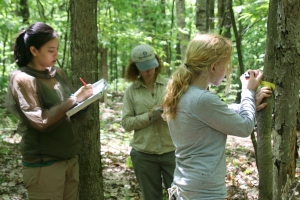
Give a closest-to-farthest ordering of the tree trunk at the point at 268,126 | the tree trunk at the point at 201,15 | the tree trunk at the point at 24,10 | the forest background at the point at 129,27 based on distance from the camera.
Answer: the tree trunk at the point at 268,126
the forest background at the point at 129,27
the tree trunk at the point at 201,15
the tree trunk at the point at 24,10

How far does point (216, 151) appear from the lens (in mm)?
1927

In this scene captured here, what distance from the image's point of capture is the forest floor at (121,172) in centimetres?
430

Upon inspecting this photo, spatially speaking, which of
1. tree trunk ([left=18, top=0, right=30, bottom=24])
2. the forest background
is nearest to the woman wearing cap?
the forest background

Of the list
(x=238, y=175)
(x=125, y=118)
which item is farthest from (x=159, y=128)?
(x=238, y=175)

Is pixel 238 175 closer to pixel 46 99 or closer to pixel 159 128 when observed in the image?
pixel 159 128

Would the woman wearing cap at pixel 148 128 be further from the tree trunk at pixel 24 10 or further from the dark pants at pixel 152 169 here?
the tree trunk at pixel 24 10

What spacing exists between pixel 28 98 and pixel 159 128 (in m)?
1.37

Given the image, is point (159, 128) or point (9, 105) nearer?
point (9, 105)

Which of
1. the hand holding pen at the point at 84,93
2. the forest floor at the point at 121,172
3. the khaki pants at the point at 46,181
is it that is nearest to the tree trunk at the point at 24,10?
the forest floor at the point at 121,172

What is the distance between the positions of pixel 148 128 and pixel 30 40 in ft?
4.62

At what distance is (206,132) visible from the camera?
6.31 feet

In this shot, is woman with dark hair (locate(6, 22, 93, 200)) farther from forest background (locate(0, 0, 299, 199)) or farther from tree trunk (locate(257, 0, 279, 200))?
tree trunk (locate(257, 0, 279, 200))

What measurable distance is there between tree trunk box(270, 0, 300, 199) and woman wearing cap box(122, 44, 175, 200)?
4.35 ft

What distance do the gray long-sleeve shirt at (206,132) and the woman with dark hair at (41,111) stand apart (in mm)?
1017
